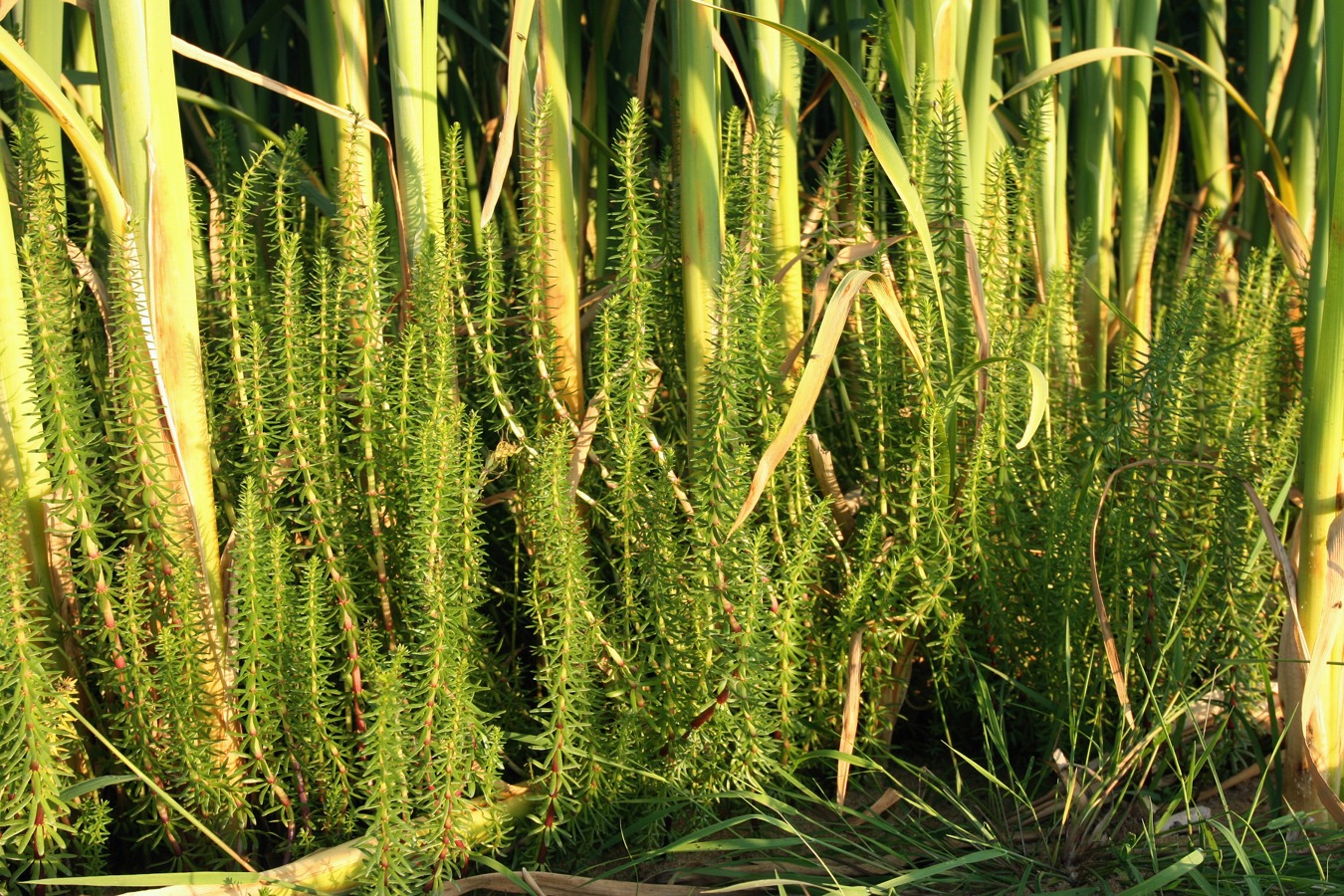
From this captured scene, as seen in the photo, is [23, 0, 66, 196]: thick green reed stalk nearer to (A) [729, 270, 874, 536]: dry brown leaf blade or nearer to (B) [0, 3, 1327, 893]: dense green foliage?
(B) [0, 3, 1327, 893]: dense green foliage

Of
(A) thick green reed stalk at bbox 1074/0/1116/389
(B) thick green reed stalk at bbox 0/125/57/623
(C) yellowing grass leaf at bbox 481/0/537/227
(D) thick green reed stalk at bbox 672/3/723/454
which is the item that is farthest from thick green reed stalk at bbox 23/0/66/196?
(A) thick green reed stalk at bbox 1074/0/1116/389

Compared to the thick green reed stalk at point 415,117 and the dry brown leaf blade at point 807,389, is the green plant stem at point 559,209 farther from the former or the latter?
the dry brown leaf blade at point 807,389

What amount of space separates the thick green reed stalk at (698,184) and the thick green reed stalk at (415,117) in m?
0.35

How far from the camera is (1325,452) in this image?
1.57m

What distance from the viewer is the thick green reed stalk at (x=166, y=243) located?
4.89 feet

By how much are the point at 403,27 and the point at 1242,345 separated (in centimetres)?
141

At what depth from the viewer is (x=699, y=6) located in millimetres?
1711

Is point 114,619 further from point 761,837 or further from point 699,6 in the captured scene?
point 699,6

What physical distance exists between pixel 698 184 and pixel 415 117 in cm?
40

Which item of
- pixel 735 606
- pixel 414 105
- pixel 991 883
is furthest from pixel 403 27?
pixel 991 883

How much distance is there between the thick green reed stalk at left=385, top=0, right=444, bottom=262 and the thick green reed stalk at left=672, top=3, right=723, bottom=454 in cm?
35

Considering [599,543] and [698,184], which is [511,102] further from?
[599,543]

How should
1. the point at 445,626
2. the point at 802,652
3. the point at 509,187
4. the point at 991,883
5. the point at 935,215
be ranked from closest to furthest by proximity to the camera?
the point at 445,626, the point at 991,883, the point at 802,652, the point at 935,215, the point at 509,187

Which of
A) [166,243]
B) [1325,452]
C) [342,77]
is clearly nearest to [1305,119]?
[1325,452]
